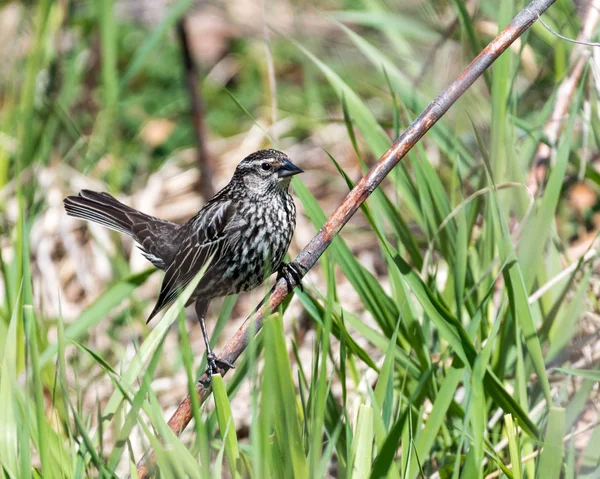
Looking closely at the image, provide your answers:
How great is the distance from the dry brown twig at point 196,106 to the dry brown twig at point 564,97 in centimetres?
208

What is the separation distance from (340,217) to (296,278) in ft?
1.60

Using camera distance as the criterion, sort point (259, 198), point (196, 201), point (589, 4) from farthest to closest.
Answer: point (196, 201) < point (589, 4) < point (259, 198)

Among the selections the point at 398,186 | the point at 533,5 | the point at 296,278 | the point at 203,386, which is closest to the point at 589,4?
the point at 398,186

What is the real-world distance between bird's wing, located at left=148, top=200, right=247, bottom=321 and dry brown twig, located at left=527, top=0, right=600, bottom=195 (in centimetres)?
124

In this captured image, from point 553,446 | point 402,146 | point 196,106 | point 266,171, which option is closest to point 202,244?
point 266,171

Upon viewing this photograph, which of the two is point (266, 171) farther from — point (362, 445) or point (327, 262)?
point (362, 445)

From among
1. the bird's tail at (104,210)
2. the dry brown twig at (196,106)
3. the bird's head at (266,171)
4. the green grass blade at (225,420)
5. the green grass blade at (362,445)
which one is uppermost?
the dry brown twig at (196,106)

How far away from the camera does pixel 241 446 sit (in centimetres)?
264

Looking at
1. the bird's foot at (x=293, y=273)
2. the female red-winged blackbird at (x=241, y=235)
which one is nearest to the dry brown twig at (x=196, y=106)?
the female red-winged blackbird at (x=241, y=235)

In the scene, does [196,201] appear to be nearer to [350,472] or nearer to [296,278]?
[296,278]

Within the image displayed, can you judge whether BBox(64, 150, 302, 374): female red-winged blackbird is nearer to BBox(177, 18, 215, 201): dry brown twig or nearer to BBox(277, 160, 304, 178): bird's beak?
BBox(277, 160, 304, 178): bird's beak

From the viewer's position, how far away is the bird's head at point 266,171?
137 inches

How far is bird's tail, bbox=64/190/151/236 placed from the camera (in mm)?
4254

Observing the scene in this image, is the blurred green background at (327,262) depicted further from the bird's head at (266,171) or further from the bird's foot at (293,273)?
the bird's head at (266,171)
